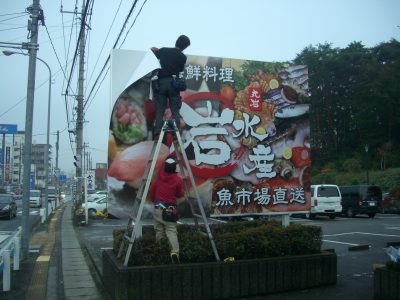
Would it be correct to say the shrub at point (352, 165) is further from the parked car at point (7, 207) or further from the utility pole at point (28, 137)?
the utility pole at point (28, 137)

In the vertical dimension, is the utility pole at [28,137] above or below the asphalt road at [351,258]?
above

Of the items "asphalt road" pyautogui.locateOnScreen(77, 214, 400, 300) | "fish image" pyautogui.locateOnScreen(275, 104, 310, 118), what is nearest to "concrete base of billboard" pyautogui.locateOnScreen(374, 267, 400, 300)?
"asphalt road" pyautogui.locateOnScreen(77, 214, 400, 300)

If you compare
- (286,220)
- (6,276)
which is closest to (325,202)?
(286,220)

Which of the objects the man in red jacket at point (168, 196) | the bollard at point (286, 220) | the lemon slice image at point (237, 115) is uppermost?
the lemon slice image at point (237, 115)

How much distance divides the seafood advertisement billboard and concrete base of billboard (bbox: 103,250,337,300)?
3.97ft

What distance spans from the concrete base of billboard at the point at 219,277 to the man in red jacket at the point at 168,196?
36 cm

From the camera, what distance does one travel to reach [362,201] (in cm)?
2494

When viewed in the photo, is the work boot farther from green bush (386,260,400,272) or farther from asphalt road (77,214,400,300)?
green bush (386,260,400,272)

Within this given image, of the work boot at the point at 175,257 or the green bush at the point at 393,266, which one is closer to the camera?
the green bush at the point at 393,266

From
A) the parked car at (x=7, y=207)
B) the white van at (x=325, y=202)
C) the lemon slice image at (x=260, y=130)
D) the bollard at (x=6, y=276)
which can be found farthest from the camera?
the parked car at (x=7, y=207)

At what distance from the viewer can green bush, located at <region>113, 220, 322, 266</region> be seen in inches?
239

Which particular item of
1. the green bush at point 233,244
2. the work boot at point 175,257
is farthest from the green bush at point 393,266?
the work boot at point 175,257

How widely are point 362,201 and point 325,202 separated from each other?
3.04 metres

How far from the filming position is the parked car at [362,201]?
24812mm
